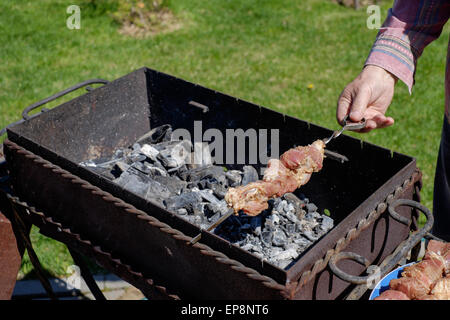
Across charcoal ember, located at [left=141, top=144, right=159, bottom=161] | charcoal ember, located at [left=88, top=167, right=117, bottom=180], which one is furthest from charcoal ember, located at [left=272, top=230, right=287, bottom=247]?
charcoal ember, located at [left=88, top=167, right=117, bottom=180]

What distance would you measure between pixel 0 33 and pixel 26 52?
0.78 m

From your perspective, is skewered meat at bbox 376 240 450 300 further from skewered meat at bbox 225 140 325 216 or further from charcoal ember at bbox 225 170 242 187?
charcoal ember at bbox 225 170 242 187

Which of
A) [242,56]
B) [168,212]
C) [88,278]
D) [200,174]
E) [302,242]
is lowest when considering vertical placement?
[88,278]

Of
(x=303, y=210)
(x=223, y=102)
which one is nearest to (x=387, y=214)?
(x=303, y=210)

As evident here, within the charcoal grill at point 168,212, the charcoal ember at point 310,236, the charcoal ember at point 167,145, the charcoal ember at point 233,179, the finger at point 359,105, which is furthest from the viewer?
the charcoal ember at point 167,145

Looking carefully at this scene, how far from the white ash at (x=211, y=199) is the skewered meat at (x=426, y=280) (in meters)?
0.54

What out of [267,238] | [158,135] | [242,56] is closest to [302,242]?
[267,238]

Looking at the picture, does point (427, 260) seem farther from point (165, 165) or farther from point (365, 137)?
point (365, 137)

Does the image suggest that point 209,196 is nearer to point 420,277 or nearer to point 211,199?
point 211,199

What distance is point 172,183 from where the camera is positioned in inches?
111

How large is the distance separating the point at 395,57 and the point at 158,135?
1.60 metres

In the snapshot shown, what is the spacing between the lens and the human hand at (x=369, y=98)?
2.33 m

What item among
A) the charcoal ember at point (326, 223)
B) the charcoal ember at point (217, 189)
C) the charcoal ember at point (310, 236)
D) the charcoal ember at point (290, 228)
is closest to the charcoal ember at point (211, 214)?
the charcoal ember at point (217, 189)

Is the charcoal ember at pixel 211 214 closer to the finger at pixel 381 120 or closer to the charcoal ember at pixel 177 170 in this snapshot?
the charcoal ember at pixel 177 170
